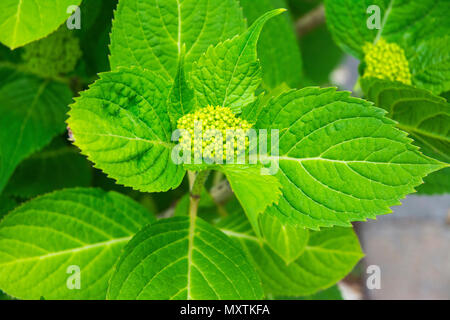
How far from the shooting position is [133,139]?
525mm

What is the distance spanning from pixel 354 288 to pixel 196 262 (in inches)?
56.3

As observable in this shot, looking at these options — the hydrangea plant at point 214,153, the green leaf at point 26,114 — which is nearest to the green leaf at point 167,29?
the hydrangea plant at point 214,153

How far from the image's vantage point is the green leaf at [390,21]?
2.35 feet

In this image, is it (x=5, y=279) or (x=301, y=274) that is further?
(x=301, y=274)

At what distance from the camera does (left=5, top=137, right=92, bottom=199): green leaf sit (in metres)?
0.82

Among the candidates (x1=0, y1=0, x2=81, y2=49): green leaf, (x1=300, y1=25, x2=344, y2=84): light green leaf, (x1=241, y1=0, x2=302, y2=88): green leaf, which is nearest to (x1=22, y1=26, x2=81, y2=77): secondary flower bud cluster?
(x1=0, y1=0, x2=81, y2=49): green leaf

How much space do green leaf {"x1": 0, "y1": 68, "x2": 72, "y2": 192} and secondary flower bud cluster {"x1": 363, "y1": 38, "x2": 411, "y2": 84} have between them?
1.56 ft

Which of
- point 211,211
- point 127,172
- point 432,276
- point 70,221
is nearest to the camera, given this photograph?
point 127,172

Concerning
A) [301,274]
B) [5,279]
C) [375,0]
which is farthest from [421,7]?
[5,279]

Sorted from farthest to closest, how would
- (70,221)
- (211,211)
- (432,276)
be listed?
(432,276) → (211,211) → (70,221)

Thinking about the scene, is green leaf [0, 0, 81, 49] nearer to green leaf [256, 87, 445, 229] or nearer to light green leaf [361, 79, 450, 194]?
green leaf [256, 87, 445, 229]

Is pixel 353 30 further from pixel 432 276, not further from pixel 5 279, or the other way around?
pixel 432 276
